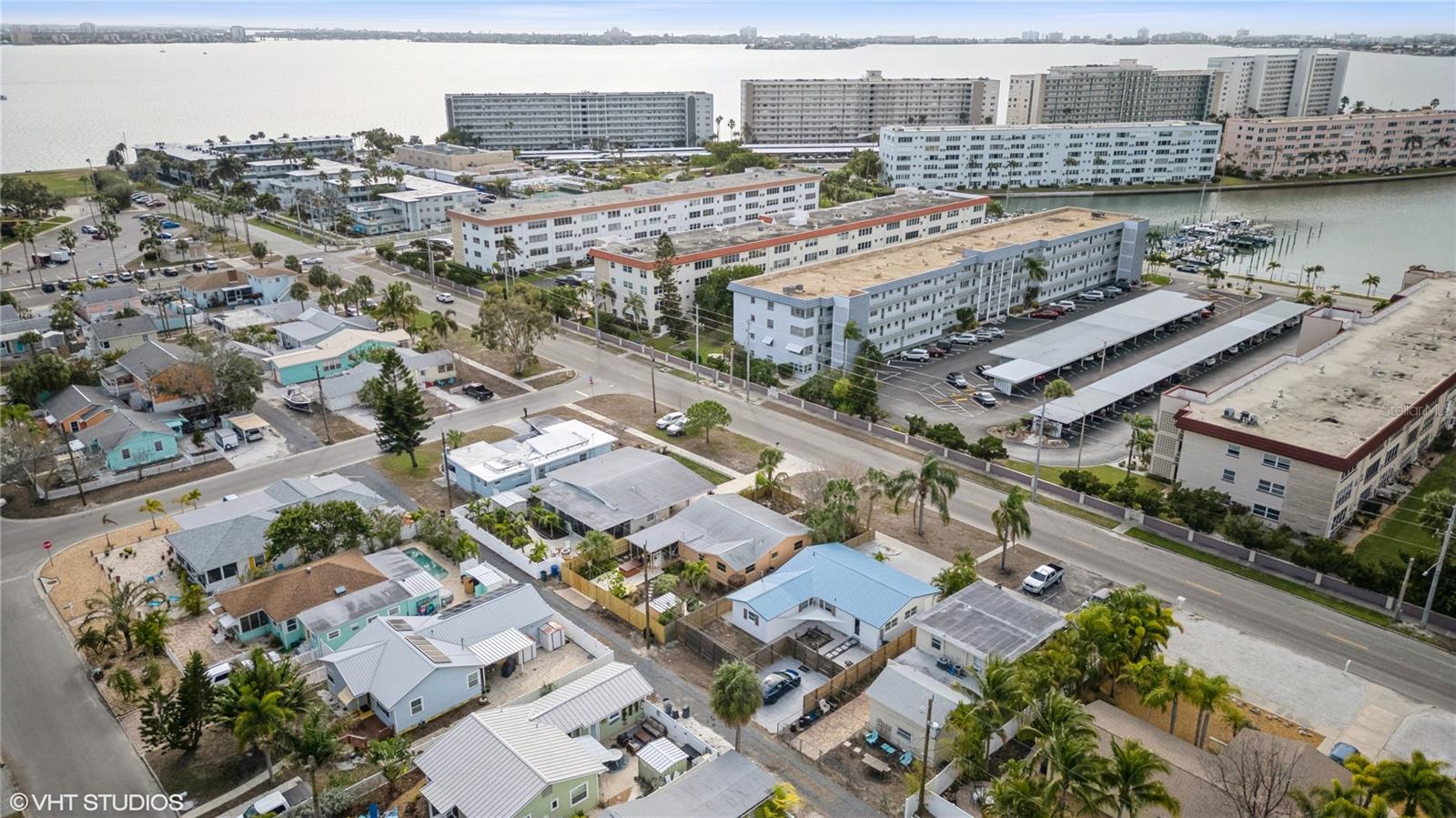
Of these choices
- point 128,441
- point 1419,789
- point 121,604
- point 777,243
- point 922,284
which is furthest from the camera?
point 777,243

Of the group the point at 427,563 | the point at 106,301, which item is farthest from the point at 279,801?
the point at 106,301

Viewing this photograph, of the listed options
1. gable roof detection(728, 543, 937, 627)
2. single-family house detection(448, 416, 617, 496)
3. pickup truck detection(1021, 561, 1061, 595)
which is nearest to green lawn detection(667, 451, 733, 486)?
single-family house detection(448, 416, 617, 496)

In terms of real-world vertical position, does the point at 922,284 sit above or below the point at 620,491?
above

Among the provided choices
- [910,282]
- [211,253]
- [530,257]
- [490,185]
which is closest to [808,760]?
[910,282]

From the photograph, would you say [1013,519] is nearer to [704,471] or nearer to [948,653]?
[948,653]

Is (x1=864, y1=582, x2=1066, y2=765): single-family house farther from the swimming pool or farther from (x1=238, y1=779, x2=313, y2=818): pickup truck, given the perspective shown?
the swimming pool

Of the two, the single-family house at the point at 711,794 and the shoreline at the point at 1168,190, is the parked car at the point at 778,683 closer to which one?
the single-family house at the point at 711,794

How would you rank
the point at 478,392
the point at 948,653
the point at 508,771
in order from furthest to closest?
the point at 478,392 < the point at 948,653 < the point at 508,771
